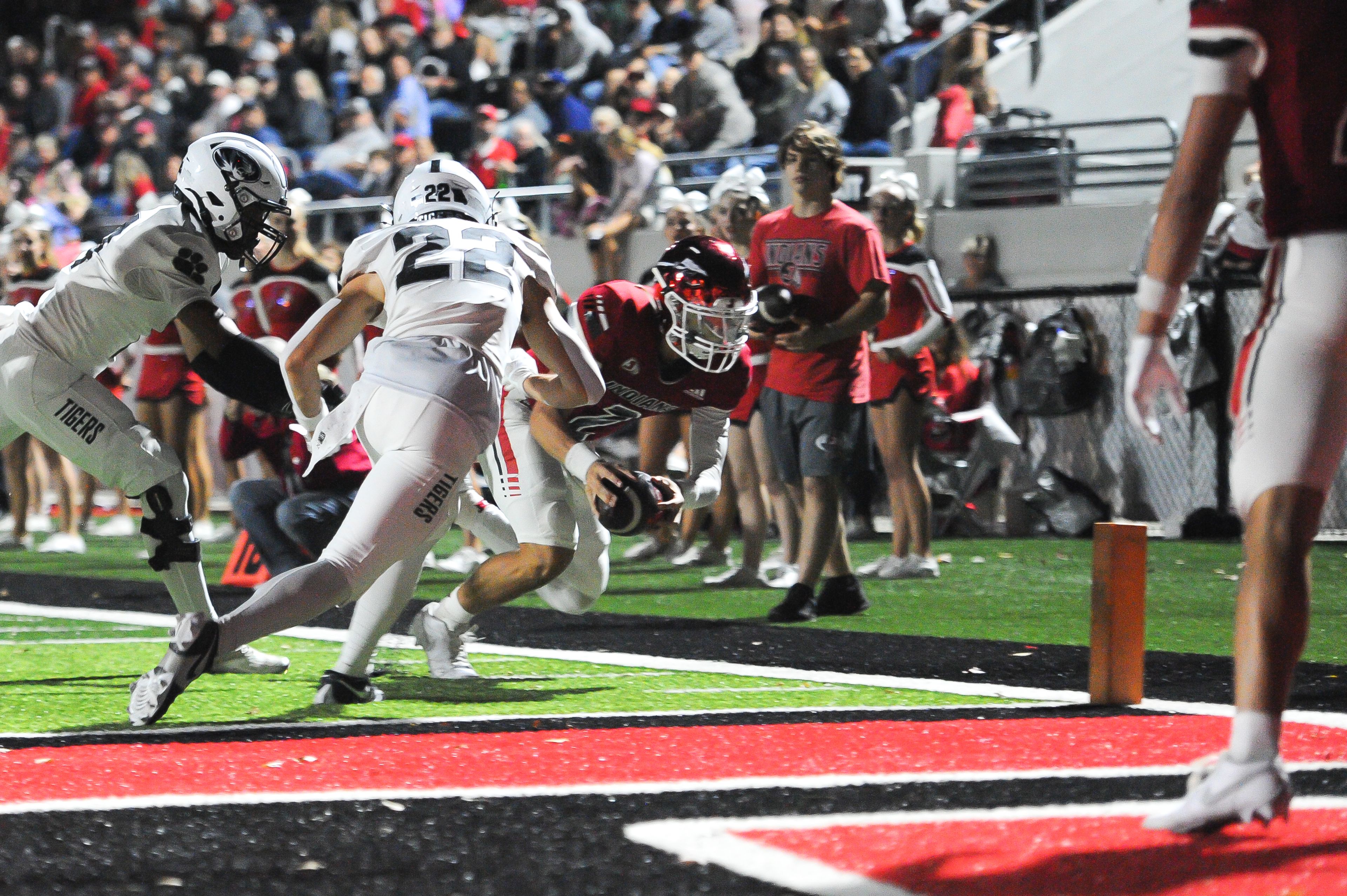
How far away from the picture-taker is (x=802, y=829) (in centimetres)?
357

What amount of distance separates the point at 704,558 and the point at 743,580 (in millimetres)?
1263

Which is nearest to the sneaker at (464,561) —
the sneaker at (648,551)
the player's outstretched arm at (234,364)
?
the sneaker at (648,551)

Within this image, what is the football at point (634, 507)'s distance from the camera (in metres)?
5.50

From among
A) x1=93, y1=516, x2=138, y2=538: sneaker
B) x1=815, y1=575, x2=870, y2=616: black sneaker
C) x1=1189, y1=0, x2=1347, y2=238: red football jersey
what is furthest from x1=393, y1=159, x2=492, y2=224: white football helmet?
x1=93, y1=516, x2=138, y2=538: sneaker

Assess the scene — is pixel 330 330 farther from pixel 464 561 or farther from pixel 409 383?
pixel 464 561

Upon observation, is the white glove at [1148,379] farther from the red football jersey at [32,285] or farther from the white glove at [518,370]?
the red football jersey at [32,285]

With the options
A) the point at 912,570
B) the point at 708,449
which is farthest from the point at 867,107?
the point at 708,449

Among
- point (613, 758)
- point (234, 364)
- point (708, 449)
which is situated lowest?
point (613, 758)

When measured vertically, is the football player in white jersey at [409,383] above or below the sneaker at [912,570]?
above

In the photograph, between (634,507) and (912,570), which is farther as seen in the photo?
(912,570)

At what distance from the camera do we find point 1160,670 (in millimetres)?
6207

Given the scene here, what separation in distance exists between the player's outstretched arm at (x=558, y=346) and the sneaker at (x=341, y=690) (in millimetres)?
1070

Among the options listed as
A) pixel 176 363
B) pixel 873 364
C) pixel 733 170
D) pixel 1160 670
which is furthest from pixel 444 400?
pixel 176 363

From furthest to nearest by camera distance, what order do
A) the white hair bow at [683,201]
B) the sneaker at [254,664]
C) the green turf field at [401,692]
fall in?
the white hair bow at [683,201] → the sneaker at [254,664] → the green turf field at [401,692]
